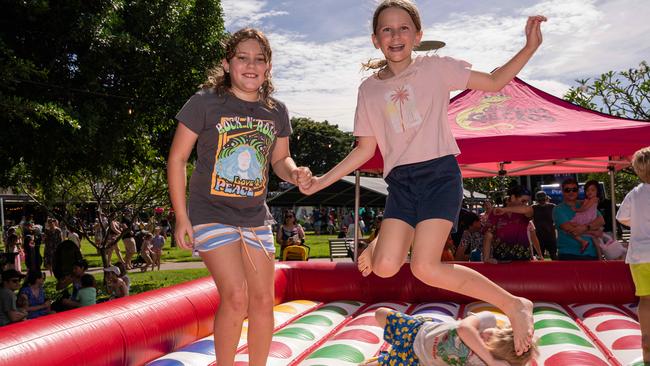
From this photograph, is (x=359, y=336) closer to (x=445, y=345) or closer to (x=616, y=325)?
(x=445, y=345)

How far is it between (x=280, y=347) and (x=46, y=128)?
3.73 m

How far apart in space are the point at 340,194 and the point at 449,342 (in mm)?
16966

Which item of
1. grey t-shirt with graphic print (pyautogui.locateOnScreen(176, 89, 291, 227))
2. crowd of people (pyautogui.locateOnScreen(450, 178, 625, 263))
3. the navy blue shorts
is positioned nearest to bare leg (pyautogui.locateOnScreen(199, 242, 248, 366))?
grey t-shirt with graphic print (pyautogui.locateOnScreen(176, 89, 291, 227))

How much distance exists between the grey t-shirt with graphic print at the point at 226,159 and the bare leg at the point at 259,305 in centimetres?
18

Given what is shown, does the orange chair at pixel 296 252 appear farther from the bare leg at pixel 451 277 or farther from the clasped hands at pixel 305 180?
the bare leg at pixel 451 277

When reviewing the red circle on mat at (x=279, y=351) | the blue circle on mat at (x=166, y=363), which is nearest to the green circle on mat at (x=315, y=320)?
the red circle on mat at (x=279, y=351)

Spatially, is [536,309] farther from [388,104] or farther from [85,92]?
[85,92]

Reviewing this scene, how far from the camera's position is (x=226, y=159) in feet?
8.65

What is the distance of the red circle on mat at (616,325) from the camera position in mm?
4033

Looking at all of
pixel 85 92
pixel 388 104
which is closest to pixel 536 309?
pixel 388 104

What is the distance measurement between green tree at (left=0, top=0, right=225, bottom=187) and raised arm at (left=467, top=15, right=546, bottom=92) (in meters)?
3.66

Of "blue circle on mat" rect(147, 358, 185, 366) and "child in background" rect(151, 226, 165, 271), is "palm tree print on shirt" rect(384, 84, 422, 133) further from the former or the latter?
"child in background" rect(151, 226, 165, 271)

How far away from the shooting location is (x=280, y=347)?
355cm

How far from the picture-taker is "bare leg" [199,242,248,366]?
2561mm
